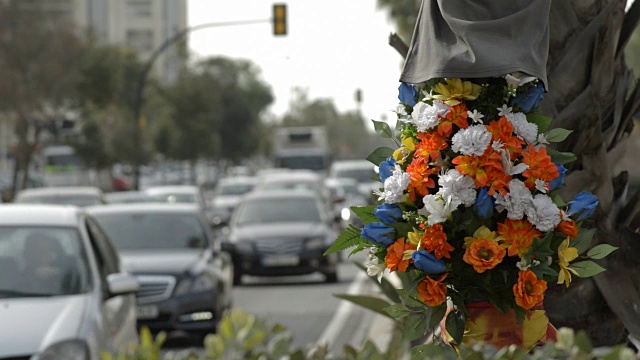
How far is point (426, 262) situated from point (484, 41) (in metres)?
0.72

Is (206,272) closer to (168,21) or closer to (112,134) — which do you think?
(112,134)

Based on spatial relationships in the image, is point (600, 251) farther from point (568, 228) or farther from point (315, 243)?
point (315, 243)

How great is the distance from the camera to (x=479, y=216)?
4.32 meters

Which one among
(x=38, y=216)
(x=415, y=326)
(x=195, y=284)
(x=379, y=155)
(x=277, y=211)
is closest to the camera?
(x=415, y=326)

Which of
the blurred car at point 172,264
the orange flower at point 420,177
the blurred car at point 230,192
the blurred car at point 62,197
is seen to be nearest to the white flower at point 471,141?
the orange flower at point 420,177

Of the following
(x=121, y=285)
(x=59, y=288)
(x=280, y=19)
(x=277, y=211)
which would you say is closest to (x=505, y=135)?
(x=121, y=285)

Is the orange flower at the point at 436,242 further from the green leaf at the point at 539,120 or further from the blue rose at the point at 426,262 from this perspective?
the green leaf at the point at 539,120

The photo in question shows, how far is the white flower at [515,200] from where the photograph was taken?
4289mm

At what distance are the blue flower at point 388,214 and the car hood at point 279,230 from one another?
699 inches

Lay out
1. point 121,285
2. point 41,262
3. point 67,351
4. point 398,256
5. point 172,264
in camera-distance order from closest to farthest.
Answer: point 398,256, point 67,351, point 121,285, point 41,262, point 172,264

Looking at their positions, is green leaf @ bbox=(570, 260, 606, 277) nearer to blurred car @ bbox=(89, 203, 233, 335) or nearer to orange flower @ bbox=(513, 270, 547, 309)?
orange flower @ bbox=(513, 270, 547, 309)

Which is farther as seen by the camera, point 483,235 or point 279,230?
point 279,230

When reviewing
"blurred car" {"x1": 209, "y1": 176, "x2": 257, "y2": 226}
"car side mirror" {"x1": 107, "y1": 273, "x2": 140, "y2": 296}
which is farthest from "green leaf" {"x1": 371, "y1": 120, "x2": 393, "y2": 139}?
"blurred car" {"x1": 209, "y1": 176, "x2": 257, "y2": 226}

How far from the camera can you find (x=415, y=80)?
452 cm
